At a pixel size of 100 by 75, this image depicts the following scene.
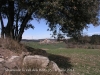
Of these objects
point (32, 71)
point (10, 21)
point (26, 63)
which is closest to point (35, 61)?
point (26, 63)

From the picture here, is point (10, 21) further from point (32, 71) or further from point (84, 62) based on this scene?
point (32, 71)

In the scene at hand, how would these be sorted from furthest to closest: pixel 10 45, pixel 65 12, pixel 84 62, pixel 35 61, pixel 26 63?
1. pixel 84 62
2. pixel 10 45
3. pixel 65 12
4. pixel 35 61
5. pixel 26 63

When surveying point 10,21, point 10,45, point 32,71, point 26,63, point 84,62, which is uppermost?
point 10,21

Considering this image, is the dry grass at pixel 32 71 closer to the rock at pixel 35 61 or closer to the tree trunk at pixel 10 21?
the rock at pixel 35 61

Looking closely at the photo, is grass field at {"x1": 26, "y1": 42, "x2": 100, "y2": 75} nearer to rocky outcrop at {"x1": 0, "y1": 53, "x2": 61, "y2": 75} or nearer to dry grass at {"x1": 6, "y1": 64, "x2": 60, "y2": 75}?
rocky outcrop at {"x1": 0, "y1": 53, "x2": 61, "y2": 75}

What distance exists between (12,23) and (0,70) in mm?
6866

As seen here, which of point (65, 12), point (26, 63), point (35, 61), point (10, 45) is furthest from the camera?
point (10, 45)

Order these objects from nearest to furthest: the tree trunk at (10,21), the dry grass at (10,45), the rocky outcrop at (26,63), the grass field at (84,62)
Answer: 1. the rocky outcrop at (26,63)
2. the dry grass at (10,45)
3. the grass field at (84,62)
4. the tree trunk at (10,21)

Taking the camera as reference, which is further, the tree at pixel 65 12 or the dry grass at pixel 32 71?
the tree at pixel 65 12

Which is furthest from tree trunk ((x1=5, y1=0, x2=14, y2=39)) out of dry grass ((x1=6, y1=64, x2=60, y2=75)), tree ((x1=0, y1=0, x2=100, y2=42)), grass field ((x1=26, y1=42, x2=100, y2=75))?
dry grass ((x1=6, y1=64, x2=60, y2=75))

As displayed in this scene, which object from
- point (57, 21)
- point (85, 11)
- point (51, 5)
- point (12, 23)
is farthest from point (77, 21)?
point (12, 23)

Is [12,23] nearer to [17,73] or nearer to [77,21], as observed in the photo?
[77,21]

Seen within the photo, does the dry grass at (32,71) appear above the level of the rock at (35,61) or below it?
below

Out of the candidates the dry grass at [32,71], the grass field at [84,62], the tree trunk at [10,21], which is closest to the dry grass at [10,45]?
the tree trunk at [10,21]
